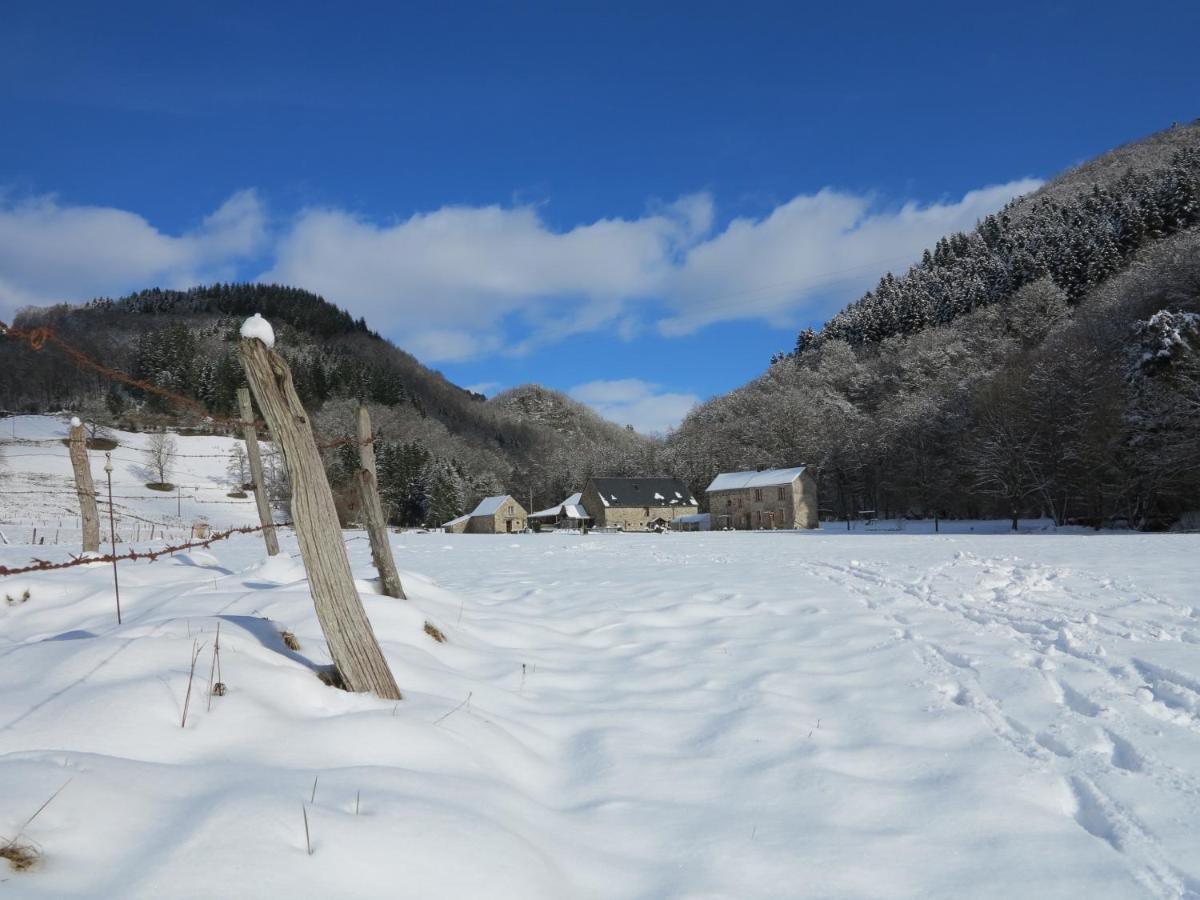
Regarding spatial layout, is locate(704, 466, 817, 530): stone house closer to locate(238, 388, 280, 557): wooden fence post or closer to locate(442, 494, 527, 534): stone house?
locate(442, 494, 527, 534): stone house

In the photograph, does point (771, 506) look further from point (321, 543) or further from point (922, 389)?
point (321, 543)

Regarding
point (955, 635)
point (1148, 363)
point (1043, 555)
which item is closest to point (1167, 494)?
point (1148, 363)

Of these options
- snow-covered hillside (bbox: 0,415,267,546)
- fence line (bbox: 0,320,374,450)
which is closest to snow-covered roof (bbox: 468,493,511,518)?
snow-covered hillside (bbox: 0,415,267,546)

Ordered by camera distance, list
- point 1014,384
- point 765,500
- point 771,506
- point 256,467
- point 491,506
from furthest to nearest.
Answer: point 491,506, point 765,500, point 771,506, point 1014,384, point 256,467

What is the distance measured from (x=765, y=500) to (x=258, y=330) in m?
56.5

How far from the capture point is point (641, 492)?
69.8 m

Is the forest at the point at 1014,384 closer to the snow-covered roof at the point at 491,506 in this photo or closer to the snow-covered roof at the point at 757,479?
the snow-covered roof at the point at 757,479

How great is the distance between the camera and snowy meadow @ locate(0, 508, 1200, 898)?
2393 millimetres

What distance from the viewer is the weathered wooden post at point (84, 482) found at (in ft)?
36.6

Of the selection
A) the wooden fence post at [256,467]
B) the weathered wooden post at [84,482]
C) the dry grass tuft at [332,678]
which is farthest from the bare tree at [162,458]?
the dry grass tuft at [332,678]

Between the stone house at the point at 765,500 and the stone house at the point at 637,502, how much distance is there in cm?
766

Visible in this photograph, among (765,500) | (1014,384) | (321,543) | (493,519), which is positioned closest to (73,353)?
(321,543)

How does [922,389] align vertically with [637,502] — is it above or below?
above

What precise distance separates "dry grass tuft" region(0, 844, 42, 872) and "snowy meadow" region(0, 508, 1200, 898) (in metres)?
0.02
